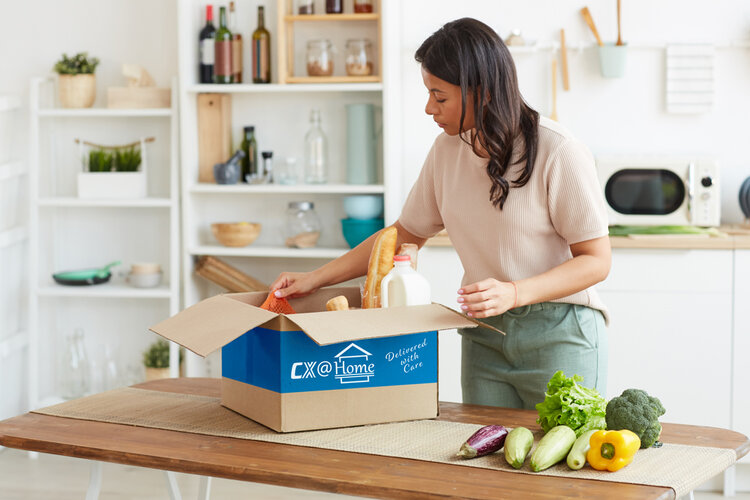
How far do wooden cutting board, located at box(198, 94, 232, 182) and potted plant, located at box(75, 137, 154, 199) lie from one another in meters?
0.26

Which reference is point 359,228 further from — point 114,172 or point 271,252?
point 114,172

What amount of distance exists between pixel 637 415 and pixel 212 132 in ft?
8.89

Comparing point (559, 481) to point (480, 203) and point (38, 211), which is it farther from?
point (38, 211)

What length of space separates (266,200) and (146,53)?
0.85 m

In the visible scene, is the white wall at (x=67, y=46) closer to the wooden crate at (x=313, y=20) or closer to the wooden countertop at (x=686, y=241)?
the wooden crate at (x=313, y=20)

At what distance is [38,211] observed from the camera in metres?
3.90

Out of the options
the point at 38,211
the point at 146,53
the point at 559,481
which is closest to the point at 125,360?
the point at 38,211

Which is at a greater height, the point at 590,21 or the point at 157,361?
the point at 590,21

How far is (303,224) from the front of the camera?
371 cm

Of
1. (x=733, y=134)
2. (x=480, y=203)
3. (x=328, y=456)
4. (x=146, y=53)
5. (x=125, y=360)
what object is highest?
(x=146, y=53)

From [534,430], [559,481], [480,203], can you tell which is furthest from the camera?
[480,203]

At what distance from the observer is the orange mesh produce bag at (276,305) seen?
1.77 metres

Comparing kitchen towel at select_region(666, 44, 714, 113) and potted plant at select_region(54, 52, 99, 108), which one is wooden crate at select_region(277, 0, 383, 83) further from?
kitchen towel at select_region(666, 44, 714, 113)

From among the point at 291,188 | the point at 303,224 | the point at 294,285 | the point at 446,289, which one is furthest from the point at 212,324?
the point at 303,224
